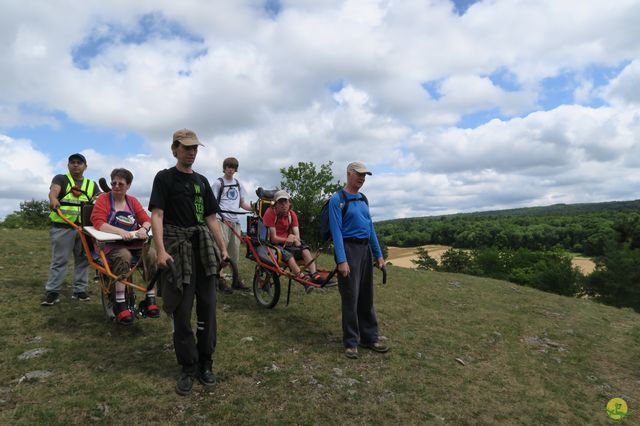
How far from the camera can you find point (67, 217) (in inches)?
237

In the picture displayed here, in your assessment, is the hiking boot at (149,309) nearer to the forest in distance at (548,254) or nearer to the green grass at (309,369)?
the green grass at (309,369)

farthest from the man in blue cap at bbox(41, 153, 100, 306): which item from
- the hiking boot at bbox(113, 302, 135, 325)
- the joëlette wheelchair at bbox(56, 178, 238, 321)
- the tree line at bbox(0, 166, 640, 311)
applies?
the tree line at bbox(0, 166, 640, 311)

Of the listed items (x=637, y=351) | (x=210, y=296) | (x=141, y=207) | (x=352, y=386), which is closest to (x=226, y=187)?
(x=141, y=207)

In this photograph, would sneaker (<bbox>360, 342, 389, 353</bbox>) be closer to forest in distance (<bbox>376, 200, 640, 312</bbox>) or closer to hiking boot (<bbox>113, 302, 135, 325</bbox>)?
hiking boot (<bbox>113, 302, 135, 325</bbox>)

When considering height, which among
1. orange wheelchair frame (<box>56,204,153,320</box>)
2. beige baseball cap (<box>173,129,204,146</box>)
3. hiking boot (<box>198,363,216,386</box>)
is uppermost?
beige baseball cap (<box>173,129,204,146</box>)

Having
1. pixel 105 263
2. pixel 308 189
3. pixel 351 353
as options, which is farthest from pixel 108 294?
pixel 308 189

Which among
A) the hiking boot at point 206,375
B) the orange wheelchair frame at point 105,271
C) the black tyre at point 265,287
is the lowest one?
the hiking boot at point 206,375

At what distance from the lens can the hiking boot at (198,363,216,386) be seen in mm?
3936

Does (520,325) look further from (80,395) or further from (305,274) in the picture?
(80,395)

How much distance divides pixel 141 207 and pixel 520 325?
7.37 meters

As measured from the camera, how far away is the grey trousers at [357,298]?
517 cm

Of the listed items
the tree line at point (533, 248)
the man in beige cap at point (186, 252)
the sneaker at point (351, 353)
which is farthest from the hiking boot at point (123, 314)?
the tree line at point (533, 248)

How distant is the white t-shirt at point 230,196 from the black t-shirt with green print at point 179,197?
3.14 metres

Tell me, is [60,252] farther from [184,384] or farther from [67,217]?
[184,384]
